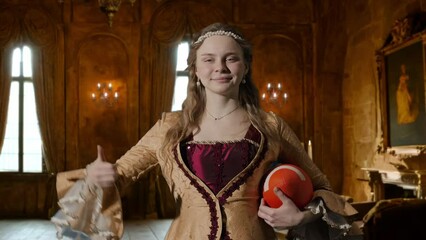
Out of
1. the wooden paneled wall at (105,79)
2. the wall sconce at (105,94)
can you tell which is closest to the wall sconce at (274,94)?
the wooden paneled wall at (105,79)

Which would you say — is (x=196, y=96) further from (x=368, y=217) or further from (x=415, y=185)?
(x=415, y=185)

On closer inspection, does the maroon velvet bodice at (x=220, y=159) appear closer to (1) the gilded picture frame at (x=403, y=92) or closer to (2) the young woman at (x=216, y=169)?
(2) the young woman at (x=216, y=169)

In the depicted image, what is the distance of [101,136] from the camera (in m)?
11.6

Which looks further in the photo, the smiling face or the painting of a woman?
the painting of a woman

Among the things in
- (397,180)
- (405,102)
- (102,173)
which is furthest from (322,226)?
(405,102)

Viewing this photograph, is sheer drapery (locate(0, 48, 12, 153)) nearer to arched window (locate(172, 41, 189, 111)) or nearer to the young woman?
arched window (locate(172, 41, 189, 111))

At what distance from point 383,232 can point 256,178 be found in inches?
63.7

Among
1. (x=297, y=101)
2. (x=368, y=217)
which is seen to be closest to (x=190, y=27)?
(x=297, y=101)

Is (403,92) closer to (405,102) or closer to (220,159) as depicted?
(405,102)

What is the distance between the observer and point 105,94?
11.6 metres

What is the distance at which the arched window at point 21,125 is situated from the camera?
11727 mm

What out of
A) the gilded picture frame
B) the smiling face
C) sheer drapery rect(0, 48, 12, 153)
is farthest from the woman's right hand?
sheer drapery rect(0, 48, 12, 153)

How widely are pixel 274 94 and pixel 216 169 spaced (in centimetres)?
993

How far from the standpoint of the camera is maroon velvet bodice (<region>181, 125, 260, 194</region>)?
1.93 meters
